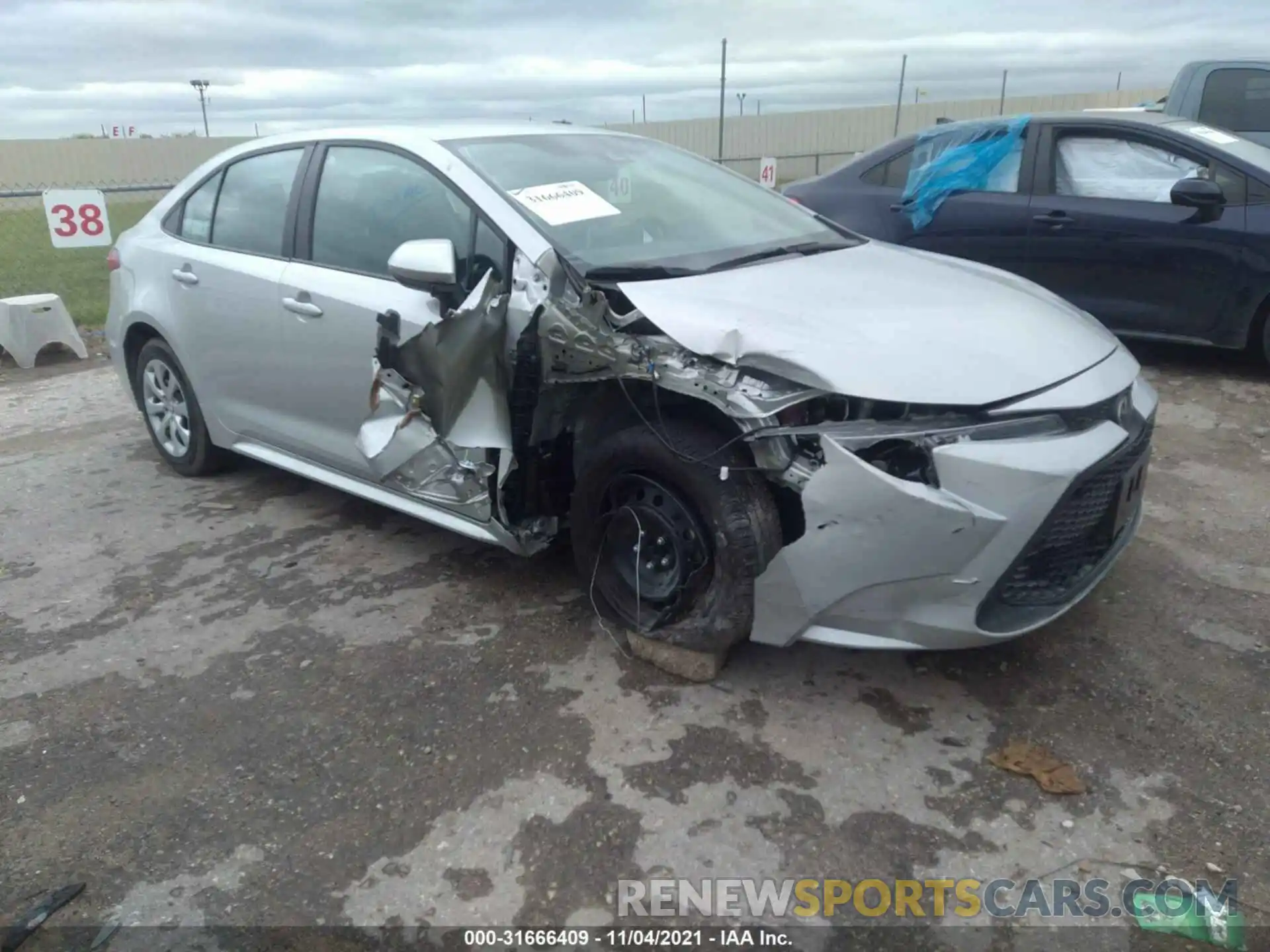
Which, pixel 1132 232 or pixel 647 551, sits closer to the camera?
pixel 647 551

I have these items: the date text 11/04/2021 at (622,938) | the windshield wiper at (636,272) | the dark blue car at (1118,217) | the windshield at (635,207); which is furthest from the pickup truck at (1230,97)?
the date text 11/04/2021 at (622,938)

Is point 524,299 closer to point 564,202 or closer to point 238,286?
point 564,202

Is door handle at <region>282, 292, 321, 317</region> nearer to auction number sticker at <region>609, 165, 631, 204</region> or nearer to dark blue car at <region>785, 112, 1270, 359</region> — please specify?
auction number sticker at <region>609, 165, 631, 204</region>

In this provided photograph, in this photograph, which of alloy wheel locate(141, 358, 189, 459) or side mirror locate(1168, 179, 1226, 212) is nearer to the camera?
alloy wheel locate(141, 358, 189, 459)

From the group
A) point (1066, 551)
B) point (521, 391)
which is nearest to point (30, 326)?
point (521, 391)

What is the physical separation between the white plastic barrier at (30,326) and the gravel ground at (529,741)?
15.4ft

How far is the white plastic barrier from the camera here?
26.5ft

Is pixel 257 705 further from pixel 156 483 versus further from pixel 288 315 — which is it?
pixel 156 483

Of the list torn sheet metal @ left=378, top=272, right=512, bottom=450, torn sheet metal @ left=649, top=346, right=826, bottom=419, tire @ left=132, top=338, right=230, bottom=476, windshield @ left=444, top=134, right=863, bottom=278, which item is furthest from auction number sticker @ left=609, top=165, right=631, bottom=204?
tire @ left=132, top=338, right=230, bottom=476

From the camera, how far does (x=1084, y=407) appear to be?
8.96 ft

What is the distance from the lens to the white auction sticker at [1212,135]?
587 cm

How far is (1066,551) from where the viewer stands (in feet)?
9.14

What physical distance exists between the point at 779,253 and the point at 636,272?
0.69 m

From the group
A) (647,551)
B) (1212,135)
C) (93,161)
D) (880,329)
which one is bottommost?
(93,161)
